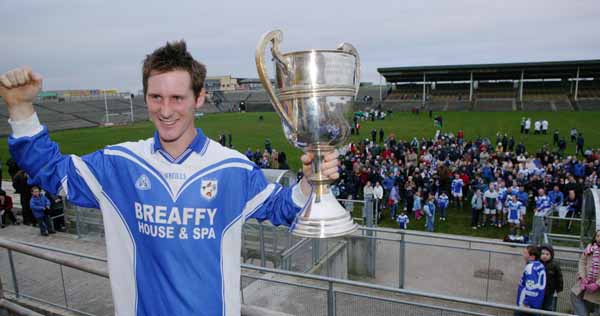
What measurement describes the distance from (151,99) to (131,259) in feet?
2.31

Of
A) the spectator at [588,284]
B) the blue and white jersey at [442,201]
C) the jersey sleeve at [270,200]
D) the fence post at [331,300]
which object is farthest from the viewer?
the blue and white jersey at [442,201]

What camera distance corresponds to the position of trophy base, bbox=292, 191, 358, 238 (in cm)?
170

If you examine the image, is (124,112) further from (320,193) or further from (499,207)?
(320,193)

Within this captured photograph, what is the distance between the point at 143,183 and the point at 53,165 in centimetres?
36

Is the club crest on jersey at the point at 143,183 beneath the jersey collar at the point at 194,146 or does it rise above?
beneath

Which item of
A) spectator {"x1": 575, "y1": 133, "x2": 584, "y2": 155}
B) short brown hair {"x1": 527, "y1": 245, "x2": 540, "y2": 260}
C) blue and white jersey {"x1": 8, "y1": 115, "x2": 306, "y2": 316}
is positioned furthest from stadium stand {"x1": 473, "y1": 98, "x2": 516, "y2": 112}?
blue and white jersey {"x1": 8, "y1": 115, "x2": 306, "y2": 316}

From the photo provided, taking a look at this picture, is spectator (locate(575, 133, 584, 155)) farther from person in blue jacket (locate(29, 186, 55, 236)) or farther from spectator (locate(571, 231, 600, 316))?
person in blue jacket (locate(29, 186, 55, 236))

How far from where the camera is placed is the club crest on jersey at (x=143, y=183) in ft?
5.86

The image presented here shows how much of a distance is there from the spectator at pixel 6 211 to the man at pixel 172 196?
12.0m

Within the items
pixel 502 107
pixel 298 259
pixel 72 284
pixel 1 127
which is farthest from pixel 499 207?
pixel 1 127

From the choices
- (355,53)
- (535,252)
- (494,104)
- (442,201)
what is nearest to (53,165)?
(355,53)

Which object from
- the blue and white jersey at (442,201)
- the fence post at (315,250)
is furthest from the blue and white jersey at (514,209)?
the fence post at (315,250)

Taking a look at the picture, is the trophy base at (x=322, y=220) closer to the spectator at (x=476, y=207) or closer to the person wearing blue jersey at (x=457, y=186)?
the spectator at (x=476, y=207)

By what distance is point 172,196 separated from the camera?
5.77 feet
